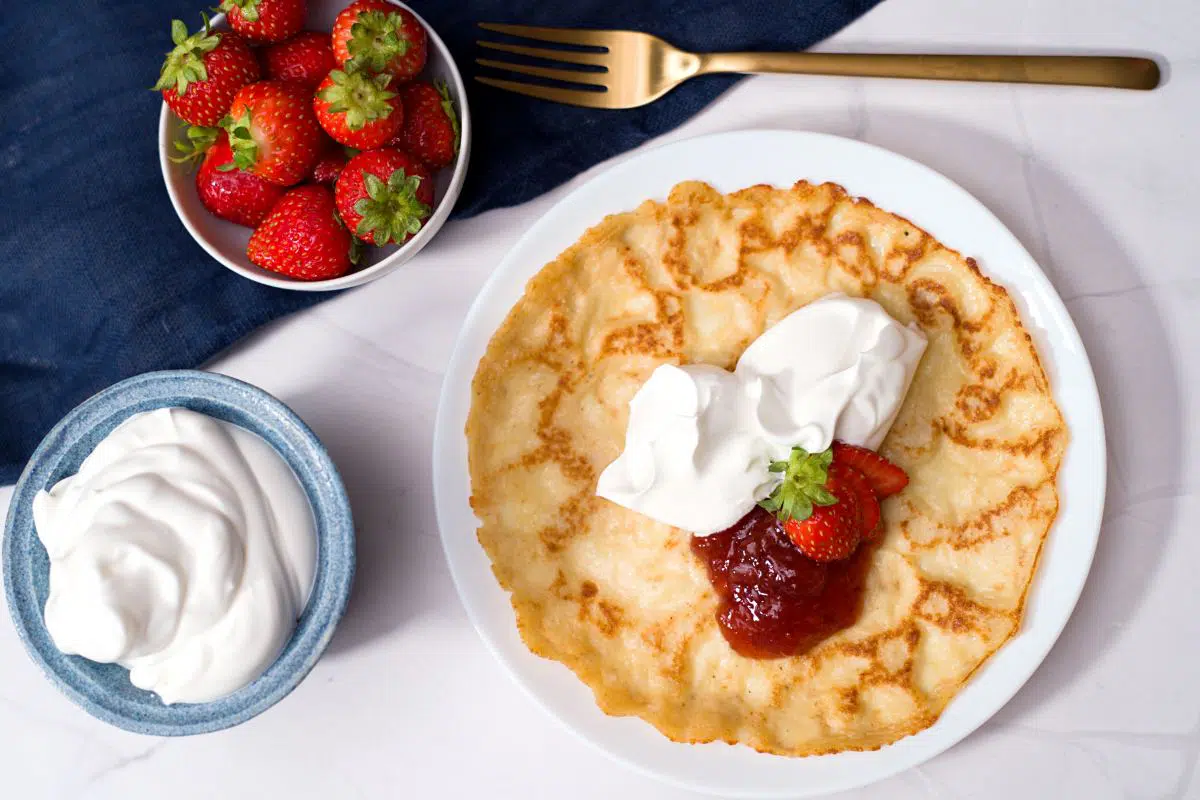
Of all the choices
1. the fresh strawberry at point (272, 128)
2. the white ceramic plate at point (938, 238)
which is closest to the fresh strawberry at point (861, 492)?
the white ceramic plate at point (938, 238)

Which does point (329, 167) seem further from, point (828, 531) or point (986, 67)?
point (986, 67)

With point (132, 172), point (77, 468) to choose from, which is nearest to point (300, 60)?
point (132, 172)

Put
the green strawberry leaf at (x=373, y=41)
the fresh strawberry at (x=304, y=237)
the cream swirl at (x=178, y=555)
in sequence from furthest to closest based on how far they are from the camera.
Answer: the fresh strawberry at (x=304, y=237), the green strawberry leaf at (x=373, y=41), the cream swirl at (x=178, y=555)

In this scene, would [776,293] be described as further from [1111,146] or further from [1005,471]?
[1111,146]

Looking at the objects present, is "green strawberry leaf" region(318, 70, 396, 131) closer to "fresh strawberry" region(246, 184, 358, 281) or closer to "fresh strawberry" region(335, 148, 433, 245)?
"fresh strawberry" region(335, 148, 433, 245)

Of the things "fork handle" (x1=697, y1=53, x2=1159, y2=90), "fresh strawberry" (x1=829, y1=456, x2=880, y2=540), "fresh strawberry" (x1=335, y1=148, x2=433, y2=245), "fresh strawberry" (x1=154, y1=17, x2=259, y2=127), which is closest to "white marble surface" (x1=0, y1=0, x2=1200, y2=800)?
"fork handle" (x1=697, y1=53, x2=1159, y2=90)

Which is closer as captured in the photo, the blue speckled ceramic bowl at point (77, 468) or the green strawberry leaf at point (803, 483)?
the green strawberry leaf at point (803, 483)

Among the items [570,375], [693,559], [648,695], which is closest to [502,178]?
[570,375]

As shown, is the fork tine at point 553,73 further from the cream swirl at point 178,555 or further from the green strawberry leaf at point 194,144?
the cream swirl at point 178,555
